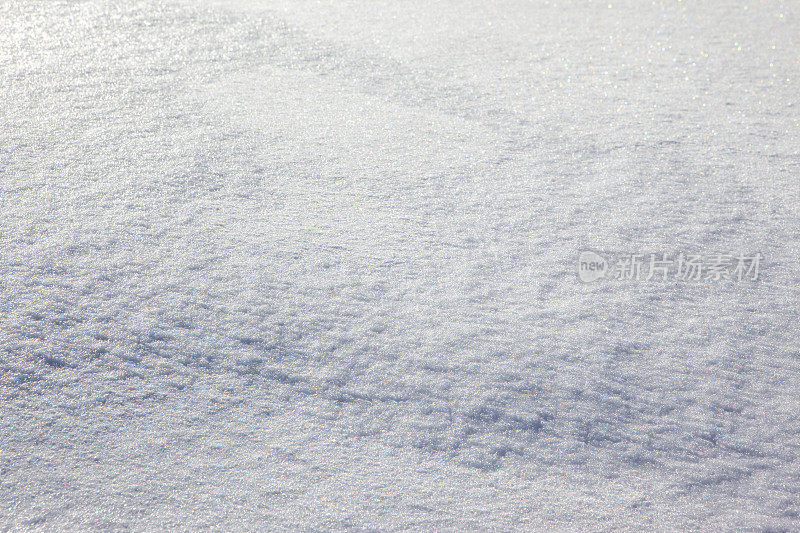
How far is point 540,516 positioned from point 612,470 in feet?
0.50

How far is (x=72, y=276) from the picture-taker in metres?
1.27

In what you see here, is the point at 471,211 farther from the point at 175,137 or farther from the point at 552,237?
the point at 175,137

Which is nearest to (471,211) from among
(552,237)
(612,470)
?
(552,237)

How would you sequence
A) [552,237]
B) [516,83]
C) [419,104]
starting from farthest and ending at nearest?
[516,83]
[419,104]
[552,237]

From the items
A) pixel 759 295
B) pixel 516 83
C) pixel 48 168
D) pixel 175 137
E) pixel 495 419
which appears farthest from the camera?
pixel 516 83

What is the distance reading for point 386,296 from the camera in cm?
128

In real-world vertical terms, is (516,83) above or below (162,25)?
below

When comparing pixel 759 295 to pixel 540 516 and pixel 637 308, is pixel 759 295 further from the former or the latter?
pixel 540 516

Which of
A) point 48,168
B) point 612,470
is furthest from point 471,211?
point 48,168

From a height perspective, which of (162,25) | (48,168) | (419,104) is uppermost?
(162,25)

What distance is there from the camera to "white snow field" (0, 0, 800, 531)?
94 cm

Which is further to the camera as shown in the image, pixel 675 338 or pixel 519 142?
pixel 519 142

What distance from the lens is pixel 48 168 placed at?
1.61 meters

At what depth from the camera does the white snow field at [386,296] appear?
940 mm
